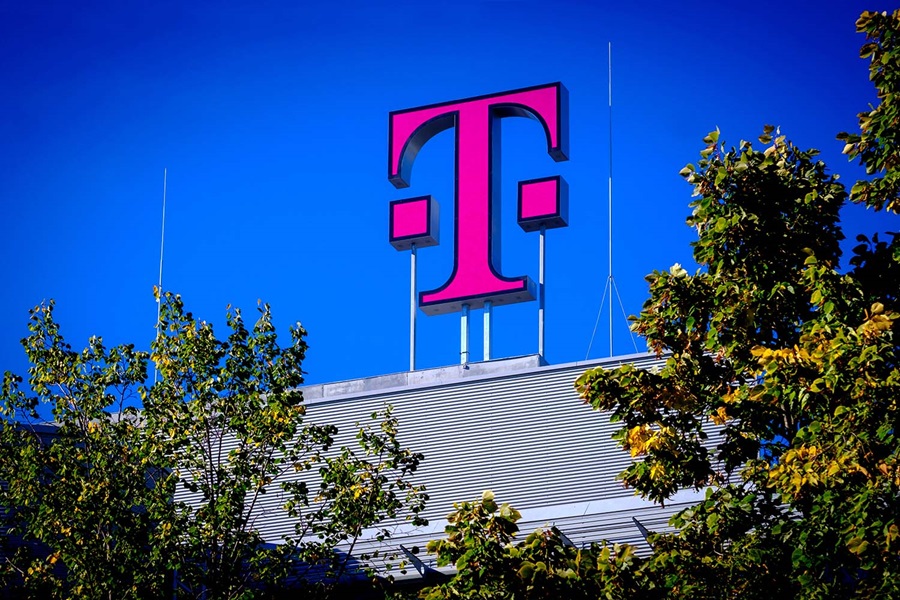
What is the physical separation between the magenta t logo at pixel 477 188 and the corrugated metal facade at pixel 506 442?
3781 mm

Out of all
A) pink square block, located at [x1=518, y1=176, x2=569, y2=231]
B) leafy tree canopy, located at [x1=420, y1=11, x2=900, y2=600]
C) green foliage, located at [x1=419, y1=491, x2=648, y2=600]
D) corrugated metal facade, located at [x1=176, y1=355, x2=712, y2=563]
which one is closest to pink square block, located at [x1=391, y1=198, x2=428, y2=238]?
pink square block, located at [x1=518, y1=176, x2=569, y2=231]

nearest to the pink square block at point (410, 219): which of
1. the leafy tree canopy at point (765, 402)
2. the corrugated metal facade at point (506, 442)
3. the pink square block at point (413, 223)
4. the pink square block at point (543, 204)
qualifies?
the pink square block at point (413, 223)

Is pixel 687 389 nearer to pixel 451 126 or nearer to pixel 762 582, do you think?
pixel 762 582

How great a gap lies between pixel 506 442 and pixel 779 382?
18090mm

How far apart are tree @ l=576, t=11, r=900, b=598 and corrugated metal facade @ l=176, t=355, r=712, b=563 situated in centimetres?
1339

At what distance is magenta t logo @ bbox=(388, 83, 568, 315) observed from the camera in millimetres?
38250

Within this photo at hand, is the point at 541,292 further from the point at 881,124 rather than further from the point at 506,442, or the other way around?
the point at 881,124

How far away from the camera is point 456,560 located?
50.3 feet

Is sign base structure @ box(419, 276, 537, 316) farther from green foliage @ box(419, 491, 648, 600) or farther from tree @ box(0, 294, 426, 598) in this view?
green foliage @ box(419, 491, 648, 600)

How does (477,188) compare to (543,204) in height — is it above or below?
above

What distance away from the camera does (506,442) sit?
32781 mm

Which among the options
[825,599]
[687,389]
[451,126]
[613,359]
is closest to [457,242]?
[451,126]

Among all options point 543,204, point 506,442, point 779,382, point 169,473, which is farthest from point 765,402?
point 543,204

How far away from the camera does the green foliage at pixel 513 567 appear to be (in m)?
15.1
